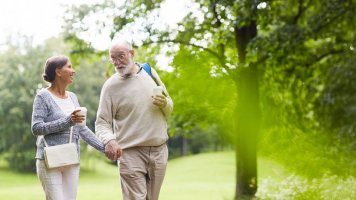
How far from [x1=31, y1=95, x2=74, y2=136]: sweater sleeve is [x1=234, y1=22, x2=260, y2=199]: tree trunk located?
8.05 meters

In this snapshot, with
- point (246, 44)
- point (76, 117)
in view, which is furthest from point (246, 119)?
point (76, 117)

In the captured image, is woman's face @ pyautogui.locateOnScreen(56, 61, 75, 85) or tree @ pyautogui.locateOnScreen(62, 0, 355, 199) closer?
woman's face @ pyautogui.locateOnScreen(56, 61, 75, 85)

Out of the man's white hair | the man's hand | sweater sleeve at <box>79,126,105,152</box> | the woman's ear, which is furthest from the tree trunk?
the man's hand

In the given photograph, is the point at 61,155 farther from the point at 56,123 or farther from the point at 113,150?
the point at 113,150

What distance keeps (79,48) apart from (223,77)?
4698mm

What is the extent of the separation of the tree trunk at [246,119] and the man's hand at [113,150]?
8010 millimetres

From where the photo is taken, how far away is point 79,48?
15539 mm

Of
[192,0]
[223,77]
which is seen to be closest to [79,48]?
[192,0]

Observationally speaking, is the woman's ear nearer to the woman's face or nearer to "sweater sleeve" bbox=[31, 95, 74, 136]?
the woman's face

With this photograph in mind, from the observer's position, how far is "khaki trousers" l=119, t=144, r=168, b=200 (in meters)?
4.67

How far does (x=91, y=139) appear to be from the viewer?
4.91 meters

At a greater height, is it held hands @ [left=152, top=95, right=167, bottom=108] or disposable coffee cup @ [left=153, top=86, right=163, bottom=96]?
disposable coffee cup @ [left=153, top=86, right=163, bottom=96]

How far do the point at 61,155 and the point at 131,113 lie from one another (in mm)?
661

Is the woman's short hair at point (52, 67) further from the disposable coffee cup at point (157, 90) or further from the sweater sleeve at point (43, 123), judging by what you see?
the disposable coffee cup at point (157, 90)
